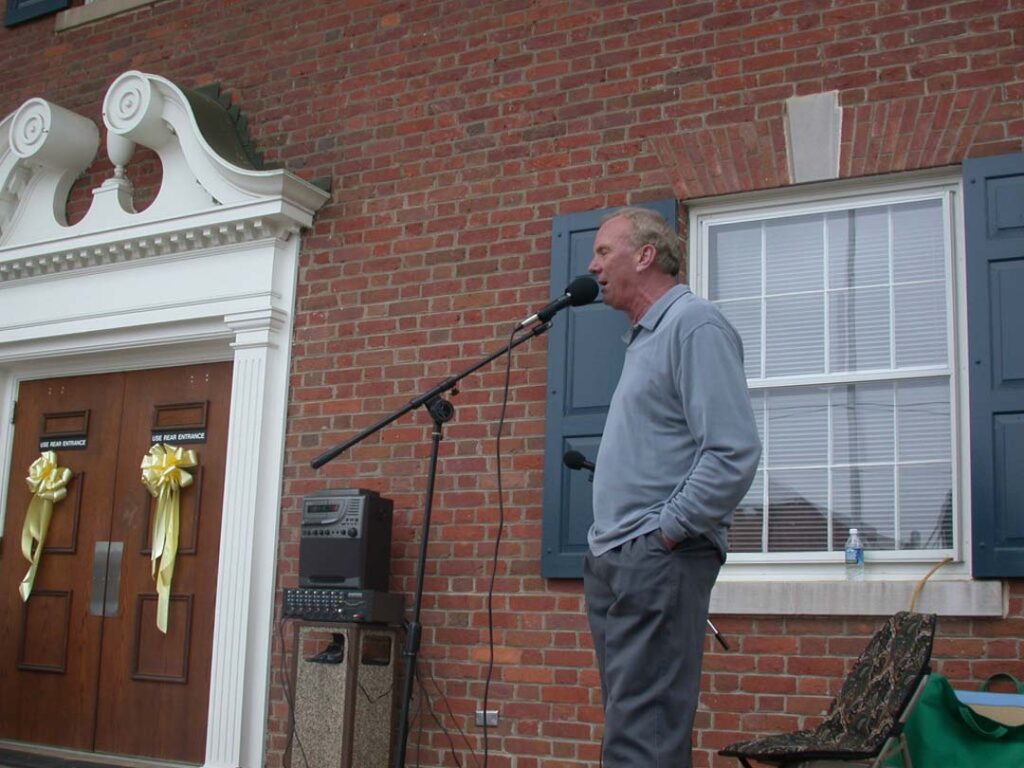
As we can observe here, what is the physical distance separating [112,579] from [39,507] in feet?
2.25

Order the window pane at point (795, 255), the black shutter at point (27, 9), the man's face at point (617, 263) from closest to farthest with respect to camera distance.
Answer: the man's face at point (617, 263) < the window pane at point (795, 255) < the black shutter at point (27, 9)

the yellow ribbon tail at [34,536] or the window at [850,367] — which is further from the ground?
the window at [850,367]

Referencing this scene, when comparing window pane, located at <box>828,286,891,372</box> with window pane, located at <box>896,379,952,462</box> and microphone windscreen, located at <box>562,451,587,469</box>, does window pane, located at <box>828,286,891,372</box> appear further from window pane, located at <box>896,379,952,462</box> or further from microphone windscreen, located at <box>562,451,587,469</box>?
microphone windscreen, located at <box>562,451,587,469</box>

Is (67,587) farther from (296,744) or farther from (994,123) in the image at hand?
(994,123)

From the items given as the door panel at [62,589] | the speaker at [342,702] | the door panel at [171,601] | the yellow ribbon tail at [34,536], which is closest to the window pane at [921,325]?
the speaker at [342,702]

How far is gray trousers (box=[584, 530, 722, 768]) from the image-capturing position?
3154mm

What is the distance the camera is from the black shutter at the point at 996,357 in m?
4.51

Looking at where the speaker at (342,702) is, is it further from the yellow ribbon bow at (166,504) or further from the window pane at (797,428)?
the window pane at (797,428)

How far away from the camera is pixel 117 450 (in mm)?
6898

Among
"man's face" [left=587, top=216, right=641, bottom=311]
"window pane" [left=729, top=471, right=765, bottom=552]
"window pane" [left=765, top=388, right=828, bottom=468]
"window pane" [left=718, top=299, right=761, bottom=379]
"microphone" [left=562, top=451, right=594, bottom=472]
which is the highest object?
"window pane" [left=718, top=299, right=761, bottom=379]

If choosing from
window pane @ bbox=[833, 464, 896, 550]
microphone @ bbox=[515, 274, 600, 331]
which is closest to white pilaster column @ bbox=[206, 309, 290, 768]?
microphone @ bbox=[515, 274, 600, 331]

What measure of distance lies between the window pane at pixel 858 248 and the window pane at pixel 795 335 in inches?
5.5

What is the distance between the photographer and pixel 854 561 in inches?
192

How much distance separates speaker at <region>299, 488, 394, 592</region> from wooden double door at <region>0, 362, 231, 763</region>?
1103 millimetres
